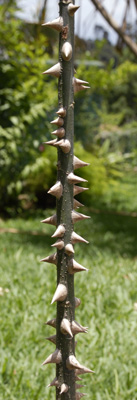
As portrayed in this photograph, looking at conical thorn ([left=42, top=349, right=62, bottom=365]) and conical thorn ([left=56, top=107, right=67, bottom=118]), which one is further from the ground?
conical thorn ([left=56, top=107, right=67, bottom=118])

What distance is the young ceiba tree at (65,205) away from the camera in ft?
2.69

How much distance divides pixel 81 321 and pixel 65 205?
1.58m

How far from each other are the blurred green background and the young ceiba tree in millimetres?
834

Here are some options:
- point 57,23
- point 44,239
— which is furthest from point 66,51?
point 44,239

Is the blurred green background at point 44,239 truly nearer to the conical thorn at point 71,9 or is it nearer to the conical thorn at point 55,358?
the conical thorn at point 55,358

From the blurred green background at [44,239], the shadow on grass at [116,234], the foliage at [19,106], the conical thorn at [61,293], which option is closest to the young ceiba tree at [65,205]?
the conical thorn at [61,293]

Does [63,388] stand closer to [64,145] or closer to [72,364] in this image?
[72,364]

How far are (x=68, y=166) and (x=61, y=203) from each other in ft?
0.23

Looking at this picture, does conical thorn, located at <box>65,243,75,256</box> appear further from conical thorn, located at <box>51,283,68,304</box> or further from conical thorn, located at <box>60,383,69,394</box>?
conical thorn, located at <box>60,383,69,394</box>

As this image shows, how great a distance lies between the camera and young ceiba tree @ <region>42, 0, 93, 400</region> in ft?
2.69

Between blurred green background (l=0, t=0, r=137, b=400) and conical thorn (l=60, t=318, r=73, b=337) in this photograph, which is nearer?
conical thorn (l=60, t=318, r=73, b=337)

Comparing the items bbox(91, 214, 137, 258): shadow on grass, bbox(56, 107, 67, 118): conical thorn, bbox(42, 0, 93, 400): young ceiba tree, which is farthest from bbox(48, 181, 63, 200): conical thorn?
bbox(91, 214, 137, 258): shadow on grass

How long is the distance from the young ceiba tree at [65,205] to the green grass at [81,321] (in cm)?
84

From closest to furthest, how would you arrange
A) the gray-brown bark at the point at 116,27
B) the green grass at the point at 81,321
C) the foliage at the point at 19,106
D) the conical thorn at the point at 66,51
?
the conical thorn at the point at 66,51
the green grass at the point at 81,321
the gray-brown bark at the point at 116,27
the foliage at the point at 19,106
